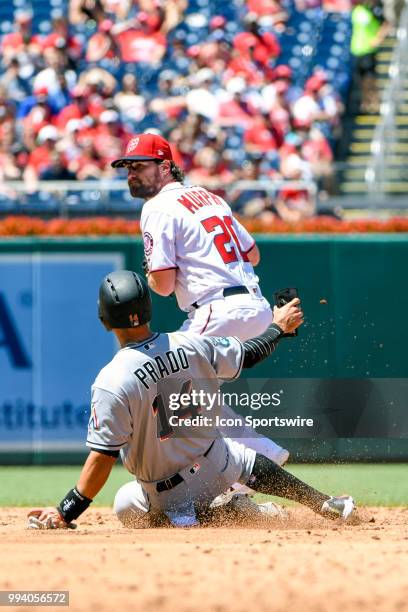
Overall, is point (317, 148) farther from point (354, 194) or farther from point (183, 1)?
point (183, 1)

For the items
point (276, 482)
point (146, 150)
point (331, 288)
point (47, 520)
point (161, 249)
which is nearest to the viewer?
point (47, 520)

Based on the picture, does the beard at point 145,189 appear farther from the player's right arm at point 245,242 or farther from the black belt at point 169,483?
the black belt at point 169,483

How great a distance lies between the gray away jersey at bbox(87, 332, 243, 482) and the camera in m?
5.27

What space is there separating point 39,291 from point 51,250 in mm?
350

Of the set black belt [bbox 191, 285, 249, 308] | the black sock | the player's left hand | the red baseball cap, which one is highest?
the red baseball cap

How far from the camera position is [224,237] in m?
6.23

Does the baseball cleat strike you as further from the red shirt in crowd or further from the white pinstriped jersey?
the red shirt in crowd

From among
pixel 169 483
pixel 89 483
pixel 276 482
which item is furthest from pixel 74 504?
pixel 276 482

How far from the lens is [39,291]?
9594 mm

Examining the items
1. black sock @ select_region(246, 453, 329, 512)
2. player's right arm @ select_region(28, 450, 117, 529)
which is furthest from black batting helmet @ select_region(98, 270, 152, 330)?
black sock @ select_region(246, 453, 329, 512)

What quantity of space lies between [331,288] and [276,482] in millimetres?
3854

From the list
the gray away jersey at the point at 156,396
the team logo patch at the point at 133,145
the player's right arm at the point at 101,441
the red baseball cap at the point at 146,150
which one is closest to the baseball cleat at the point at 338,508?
the gray away jersey at the point at 156,396

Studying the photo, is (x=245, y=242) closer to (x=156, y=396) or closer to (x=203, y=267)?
(x=203, y=267)

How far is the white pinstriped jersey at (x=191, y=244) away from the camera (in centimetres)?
612
